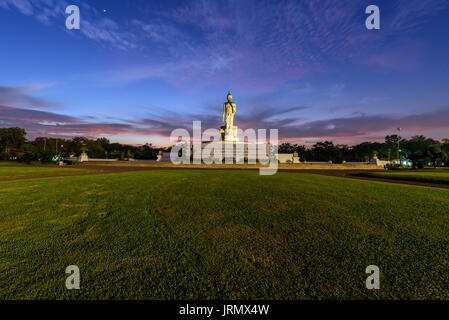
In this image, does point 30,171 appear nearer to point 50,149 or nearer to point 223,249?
point 223,249

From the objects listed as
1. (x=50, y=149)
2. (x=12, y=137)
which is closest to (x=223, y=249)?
(x=50, y=149)

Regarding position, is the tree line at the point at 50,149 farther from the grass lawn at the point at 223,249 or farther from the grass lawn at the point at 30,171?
the grass lawn at the point at 223,249

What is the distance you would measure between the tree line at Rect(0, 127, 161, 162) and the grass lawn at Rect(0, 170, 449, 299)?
3626 cm

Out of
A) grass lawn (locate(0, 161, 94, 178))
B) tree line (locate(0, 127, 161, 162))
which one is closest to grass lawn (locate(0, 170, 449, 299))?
grass lawn (locate(0, 161, 94, 178))

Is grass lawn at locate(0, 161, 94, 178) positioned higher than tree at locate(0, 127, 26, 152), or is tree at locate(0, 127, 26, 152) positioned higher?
tree at locate(0, 127, 26, 152)

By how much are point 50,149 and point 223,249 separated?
6012cm

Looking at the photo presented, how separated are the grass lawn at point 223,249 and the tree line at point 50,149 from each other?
36.3m

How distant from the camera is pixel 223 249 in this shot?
3.28 meters

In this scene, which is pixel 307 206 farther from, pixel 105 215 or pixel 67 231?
pixel 67 231

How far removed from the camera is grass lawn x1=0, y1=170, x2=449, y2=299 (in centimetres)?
231

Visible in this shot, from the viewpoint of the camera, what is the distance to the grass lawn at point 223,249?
231cm

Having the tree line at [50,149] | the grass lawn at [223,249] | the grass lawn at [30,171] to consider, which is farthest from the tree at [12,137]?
the grass lawn at [223,249]

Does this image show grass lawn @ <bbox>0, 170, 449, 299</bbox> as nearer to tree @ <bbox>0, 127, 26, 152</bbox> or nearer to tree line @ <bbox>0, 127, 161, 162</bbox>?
tree line @ <bbox>0, 127, 161, 162</bbox>

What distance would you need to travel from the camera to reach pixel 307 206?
228 inches
